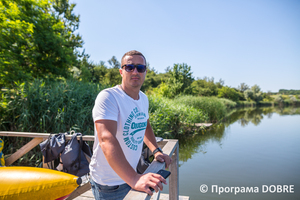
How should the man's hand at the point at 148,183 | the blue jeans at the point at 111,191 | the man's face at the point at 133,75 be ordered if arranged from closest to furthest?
the man's hand at the point at 148,183, the blue jeans at the point at 111,191, the man's face at the point at 133,75

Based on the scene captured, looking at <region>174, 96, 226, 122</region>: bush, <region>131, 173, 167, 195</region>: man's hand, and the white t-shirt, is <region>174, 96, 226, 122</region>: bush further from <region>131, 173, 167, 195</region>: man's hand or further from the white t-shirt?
<region>131, 173, 167, 195</region>: man's hand

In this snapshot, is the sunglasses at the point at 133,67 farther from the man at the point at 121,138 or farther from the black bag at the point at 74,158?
the black bag at the point at 74,158

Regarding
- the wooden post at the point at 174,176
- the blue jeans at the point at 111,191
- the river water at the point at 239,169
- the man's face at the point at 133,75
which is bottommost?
the river water at the point at 239,169

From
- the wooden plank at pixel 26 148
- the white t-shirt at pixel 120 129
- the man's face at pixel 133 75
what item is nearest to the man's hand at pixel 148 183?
the white t-shirt at pixel 120 129

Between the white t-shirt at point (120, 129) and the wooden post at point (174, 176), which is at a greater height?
the white t-shirt at point (120, 129)

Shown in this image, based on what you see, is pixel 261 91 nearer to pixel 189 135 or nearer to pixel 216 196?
pixel 189 135

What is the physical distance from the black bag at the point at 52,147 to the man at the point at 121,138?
1.25 meters

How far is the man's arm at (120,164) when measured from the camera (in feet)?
2.78

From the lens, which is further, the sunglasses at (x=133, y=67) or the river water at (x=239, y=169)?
the river water at (x=239, y=169)

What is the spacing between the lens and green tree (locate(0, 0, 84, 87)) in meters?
6.18

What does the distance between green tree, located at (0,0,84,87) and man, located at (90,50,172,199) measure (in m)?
6.22

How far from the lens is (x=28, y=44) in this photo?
7309 mm

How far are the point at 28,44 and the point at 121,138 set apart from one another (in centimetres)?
815

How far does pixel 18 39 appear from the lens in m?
6.58
